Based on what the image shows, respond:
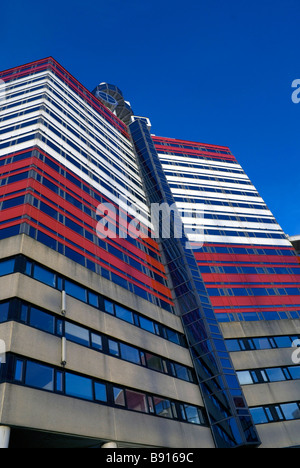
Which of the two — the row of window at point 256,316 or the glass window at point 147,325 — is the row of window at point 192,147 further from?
the glass window at point 147,325

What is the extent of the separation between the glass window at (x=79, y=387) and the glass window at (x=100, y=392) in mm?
486

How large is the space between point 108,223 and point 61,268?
1127cm

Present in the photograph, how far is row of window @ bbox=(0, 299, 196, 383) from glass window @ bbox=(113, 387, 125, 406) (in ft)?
7.51

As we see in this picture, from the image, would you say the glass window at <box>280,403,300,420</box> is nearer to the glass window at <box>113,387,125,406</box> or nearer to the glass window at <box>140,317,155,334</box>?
the glass window at <box>140,317,155,334</box>

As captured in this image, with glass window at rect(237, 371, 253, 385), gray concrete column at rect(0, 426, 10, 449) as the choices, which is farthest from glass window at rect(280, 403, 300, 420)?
gray concrete column at rect(0, 426, 10, 449)

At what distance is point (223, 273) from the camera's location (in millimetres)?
44781

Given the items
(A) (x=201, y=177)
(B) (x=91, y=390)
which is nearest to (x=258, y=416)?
(B) (x=91, y=390)

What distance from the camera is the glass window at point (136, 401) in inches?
904

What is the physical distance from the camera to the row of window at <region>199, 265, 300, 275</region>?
147 ft

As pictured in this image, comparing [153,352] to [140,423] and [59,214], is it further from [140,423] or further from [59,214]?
[59,214]

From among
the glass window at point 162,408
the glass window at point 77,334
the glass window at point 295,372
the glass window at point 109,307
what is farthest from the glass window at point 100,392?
the glass window at point 295,372

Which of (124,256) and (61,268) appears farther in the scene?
(124,256)

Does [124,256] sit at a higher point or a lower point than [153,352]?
higher
